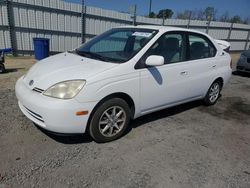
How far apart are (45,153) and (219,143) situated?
2598 millimetres

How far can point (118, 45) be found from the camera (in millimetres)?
4020

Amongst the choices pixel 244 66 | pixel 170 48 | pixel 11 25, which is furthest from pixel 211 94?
pixel 11 25

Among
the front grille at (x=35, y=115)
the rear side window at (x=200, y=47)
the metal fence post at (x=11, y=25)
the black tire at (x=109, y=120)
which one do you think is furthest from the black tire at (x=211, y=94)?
the metal fence post at (x=11, y=25)

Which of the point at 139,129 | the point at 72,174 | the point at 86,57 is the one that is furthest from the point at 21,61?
the point at 72,174

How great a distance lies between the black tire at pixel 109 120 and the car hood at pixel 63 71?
479 millimetres

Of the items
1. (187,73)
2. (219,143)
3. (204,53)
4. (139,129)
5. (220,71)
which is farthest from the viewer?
(220,71)

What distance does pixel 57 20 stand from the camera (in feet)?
33.9

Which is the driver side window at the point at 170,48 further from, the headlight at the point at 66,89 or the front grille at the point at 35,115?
the front grille at the point at 35,115

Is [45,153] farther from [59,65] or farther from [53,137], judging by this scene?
[59,65]

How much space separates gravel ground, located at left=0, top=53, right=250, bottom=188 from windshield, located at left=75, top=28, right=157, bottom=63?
1.24 meters

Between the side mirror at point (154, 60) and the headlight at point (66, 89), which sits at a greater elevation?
the side mirror at point (154, 60)

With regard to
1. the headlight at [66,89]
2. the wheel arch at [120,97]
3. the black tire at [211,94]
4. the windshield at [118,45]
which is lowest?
the black tire at [211,94]

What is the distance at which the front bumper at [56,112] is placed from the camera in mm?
2725

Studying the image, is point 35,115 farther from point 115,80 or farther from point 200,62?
point 200,62
